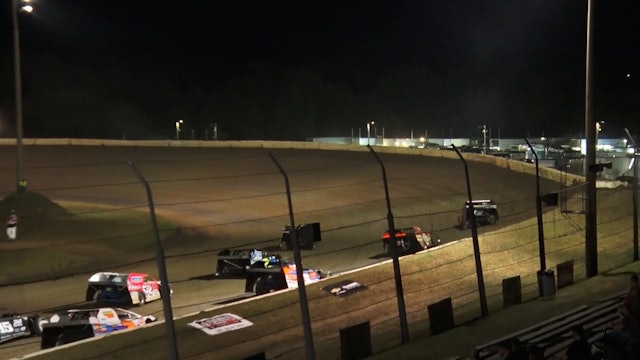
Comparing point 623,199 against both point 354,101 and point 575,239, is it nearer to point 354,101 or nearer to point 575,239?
point 575,239

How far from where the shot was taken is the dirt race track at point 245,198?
719 inches

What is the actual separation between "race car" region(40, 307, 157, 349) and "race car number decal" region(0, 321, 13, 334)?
73 centimetres

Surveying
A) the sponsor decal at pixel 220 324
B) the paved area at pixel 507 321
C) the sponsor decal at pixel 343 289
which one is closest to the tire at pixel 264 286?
the sponsor decal at pixel 343 289

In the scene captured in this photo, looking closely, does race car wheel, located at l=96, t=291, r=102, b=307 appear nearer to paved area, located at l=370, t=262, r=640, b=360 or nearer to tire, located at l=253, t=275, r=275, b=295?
tire, located at l=253, t=275, r=275, b=295

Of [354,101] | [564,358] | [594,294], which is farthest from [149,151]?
[354,101]

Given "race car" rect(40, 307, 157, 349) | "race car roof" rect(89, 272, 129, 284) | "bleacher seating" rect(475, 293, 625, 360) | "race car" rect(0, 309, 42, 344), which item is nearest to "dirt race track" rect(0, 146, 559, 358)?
"race car" rect(0, 309, 42, 344)

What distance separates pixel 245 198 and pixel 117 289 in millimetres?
19728

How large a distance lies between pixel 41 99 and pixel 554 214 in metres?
99.8

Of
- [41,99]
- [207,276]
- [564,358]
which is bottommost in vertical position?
[207,276]

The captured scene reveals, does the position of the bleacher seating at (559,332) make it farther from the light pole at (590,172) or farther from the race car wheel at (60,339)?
the race car wheel at (60,339)

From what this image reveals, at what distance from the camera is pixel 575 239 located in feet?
69.4

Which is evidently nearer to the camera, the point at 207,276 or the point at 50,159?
the point at 207,276

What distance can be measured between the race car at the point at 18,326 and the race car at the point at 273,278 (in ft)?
15.6

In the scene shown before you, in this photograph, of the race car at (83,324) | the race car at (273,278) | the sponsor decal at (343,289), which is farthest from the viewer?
the race car at (273,278)
